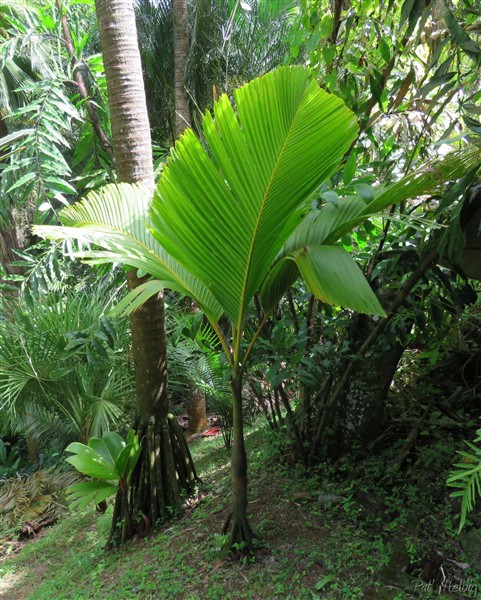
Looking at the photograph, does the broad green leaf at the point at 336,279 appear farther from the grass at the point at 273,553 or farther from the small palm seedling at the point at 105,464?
the small palm seedling at the point at 105,464

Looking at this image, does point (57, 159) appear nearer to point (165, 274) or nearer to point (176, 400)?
point (165, 274)

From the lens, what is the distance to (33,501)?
16.5 feet

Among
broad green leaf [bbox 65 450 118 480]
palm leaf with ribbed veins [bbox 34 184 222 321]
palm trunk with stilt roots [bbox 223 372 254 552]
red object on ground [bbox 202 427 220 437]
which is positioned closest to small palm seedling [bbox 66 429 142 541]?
broad green leaf [bbox 65 450 118 480]

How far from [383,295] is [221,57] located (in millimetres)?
6372

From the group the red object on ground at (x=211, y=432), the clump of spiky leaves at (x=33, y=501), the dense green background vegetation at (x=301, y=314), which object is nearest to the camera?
the dense green background vegetation at (x=301, y=314)

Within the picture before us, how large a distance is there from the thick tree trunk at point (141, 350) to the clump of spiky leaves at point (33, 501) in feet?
7.71

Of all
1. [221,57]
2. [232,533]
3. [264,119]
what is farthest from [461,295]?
[221,57]

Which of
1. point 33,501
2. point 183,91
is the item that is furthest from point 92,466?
point 183,91

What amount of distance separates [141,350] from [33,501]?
10.4 ft

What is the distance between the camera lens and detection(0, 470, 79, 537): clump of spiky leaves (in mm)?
4664

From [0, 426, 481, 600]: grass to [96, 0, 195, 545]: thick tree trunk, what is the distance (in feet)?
0.52

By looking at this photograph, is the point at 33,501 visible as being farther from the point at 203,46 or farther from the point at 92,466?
the point at 203,46

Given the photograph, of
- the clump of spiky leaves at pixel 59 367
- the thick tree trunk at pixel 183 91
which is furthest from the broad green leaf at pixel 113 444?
the thick tree trunk at pixel 183 91

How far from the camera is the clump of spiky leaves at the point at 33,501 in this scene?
4664 mm
